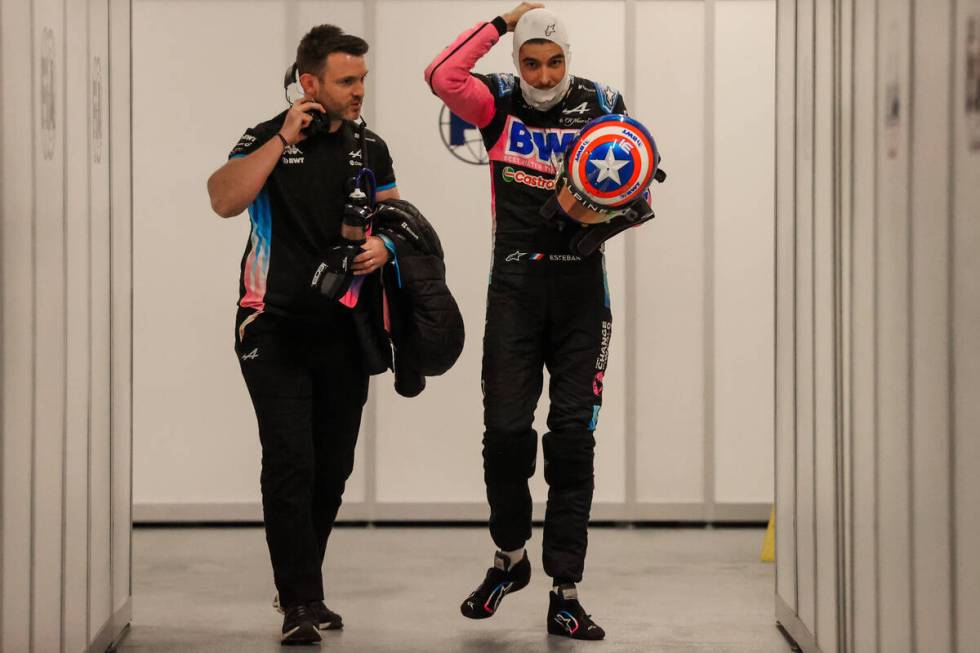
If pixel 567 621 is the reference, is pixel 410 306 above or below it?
above

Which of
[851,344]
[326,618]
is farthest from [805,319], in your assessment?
[326,618]

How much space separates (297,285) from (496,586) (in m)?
1.04

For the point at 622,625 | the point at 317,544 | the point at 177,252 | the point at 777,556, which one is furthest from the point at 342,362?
the point at 177,252

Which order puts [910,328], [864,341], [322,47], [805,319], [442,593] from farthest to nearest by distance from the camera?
[442,593], [322,47], [805,319], [864,341], [910,328]

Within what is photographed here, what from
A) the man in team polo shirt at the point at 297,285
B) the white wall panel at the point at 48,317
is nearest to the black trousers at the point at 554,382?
the man in team polo shirt at the point at 297,285

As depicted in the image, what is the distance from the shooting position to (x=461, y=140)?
5785mm

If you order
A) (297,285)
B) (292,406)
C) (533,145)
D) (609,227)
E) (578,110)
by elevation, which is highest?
(578,110)

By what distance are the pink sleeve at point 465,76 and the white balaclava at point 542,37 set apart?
0.09 m

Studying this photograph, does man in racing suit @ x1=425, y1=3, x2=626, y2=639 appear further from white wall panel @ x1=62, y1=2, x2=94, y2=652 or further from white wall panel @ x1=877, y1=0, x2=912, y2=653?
white wall panel @ x1=877, y1=0, x2=912, y2=653

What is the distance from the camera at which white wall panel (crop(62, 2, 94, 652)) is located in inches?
118

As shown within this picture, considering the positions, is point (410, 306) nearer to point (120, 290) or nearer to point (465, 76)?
point (465, 76)

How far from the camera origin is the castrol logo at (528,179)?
3713 mm

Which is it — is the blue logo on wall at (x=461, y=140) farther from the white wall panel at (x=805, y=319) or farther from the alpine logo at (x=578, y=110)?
the white wall panel at (x=805, y=319)

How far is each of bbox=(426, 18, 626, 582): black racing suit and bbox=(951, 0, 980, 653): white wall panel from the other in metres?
1.59
